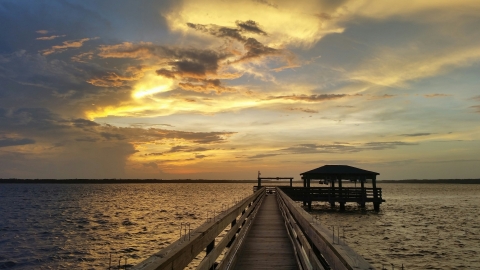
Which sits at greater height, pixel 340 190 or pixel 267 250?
pixel 340 190

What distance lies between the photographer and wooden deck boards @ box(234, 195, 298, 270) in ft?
22.4

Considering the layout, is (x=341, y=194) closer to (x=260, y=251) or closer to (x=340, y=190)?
(x=340, y=190)

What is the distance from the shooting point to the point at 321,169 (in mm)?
40719

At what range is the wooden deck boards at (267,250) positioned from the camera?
→ 6836mm

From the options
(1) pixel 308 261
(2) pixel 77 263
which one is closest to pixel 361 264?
(1) pixel 308 261

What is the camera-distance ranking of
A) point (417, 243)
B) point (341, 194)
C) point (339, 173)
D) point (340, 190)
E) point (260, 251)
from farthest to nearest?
point (340, 190) < point (341, 194) < point (339, 173) < point (417, 243) < point (260, 251)

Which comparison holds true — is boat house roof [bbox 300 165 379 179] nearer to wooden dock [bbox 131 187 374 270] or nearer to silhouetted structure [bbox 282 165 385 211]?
silhouetted structure [bbox 282 165 385 211]

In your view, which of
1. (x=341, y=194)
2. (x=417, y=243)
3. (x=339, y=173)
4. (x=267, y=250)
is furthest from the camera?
(x=341, y=194)

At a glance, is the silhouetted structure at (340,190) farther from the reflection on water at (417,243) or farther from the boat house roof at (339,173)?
the reflection on water at (417,243)

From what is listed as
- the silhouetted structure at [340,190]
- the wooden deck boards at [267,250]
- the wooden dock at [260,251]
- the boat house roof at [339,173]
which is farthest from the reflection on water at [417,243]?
the silhouetted structure at [340,190]

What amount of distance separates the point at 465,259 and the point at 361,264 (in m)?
17.1

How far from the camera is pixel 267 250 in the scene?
815 centimetres

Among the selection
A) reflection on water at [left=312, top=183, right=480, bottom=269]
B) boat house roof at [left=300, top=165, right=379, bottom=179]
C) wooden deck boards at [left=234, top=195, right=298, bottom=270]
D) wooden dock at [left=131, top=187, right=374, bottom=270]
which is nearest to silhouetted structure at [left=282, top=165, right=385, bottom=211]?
boat house roof at [left=300, top=165, right=379, bottom=179]

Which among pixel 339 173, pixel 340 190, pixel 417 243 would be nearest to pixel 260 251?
pixel 417 243
